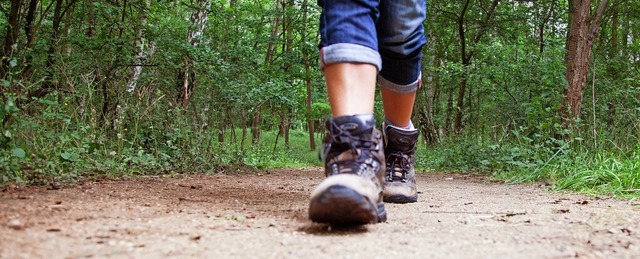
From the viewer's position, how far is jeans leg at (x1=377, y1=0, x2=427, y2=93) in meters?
2.09

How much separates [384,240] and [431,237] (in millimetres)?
154

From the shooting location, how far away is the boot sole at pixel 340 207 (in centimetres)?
138

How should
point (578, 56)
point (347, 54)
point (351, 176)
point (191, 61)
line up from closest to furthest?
point (351, 176)
point (347, 54)
point (578, 56)
point (191, 61)

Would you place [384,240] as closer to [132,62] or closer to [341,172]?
[341,172]

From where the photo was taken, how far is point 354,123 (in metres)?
1.65

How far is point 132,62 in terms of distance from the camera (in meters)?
5.45

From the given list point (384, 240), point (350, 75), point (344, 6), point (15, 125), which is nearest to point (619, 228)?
point (384, 240)

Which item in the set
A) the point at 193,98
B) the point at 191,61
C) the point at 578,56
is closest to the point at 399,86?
the point at 578,56

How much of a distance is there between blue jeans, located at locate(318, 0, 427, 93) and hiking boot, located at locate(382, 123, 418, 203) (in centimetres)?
22

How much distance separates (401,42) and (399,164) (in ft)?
1.85

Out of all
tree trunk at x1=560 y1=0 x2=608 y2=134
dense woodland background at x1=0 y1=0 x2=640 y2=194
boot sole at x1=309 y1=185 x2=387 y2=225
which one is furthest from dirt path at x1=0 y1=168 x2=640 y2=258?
tree trunk at x1=560 y1=0 x2=608 y2=134

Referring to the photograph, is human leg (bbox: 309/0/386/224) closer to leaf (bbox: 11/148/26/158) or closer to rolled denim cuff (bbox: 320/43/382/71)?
rolled denim cuff (bbox: 320/43/382/71)

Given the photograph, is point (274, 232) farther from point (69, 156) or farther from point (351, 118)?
point (69, 156)

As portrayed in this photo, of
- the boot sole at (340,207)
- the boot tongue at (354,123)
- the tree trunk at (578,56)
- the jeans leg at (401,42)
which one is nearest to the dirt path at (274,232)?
the boot sole at (340,207)
